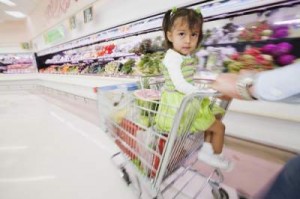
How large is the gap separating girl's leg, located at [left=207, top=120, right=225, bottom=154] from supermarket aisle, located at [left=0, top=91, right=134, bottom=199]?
0.70 metres

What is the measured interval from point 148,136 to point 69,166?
118cm

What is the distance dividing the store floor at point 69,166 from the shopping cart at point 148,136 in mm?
310

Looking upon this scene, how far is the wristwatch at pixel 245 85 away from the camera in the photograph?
61 cm

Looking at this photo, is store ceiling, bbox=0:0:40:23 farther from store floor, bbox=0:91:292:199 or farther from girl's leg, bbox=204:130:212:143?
girl's leg, bbox=204:130:212:143

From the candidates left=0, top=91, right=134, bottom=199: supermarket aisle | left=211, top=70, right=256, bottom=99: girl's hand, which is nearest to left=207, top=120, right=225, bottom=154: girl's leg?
left=211, top=70, right=256, bottom=99: girl's hand

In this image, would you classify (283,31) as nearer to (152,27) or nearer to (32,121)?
(152,27)

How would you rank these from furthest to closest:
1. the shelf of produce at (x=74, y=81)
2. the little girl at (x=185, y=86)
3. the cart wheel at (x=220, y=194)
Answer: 1. the shelf of produce at (x=74, y=81)
2. the cart wheel at (x=220, y=194)
3. the little girl at (x=185, y=86)

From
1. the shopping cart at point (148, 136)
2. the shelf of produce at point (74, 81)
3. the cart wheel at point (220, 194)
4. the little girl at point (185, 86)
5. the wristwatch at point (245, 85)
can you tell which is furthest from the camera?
the shelf of produce at point (74, 81)

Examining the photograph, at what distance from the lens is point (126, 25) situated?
314 centimetres

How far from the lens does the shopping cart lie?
3.06 feet

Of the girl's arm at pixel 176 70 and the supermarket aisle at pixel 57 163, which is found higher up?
the girl's arm at pixel 176 70

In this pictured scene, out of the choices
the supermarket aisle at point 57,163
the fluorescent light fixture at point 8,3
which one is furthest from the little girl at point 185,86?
the fluorescent light fixture at point 8,3

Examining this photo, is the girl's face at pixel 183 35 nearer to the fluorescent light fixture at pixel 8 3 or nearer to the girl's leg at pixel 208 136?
the girl's leg at pixel 208 136

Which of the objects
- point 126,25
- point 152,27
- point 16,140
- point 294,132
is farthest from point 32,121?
point 294,132
